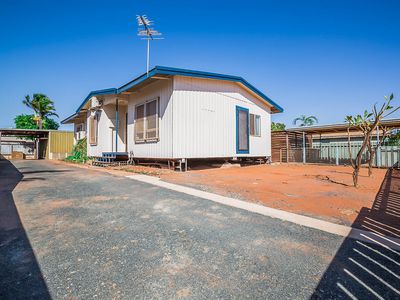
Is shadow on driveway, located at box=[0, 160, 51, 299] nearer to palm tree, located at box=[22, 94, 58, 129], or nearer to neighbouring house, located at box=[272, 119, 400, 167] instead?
neighbouring house, located at box=[272, 119, 400, 167]

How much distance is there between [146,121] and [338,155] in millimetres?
13813

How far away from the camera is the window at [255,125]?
13.2 metres

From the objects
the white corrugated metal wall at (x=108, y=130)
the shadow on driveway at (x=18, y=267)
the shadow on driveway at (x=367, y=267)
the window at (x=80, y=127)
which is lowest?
the shadow on driveway at (x=367, y=267)

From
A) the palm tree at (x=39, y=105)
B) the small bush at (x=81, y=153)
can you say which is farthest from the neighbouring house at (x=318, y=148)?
the palm tree at (x=39, y=105)

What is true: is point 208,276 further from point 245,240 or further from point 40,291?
point 40,291

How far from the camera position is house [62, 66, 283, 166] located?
9.30 m

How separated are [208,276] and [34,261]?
1.67m

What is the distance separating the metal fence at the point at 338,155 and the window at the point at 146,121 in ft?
39.0

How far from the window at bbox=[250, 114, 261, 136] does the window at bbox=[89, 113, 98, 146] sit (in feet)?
32.4

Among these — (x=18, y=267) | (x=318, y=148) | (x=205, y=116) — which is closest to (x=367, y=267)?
(x=18, y=267)

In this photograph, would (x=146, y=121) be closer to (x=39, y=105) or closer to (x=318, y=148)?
(x=318, y=148)

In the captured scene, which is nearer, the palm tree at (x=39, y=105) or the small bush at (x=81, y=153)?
the small bush at (x=81, y=153)

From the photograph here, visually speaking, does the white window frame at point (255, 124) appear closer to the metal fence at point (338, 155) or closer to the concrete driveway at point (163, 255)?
the metal fence at point (338, 155)

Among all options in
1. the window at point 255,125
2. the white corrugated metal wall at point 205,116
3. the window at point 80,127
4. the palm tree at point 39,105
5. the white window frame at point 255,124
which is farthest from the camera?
the palm tree at point 39,105
